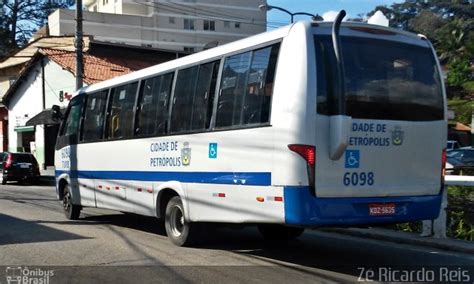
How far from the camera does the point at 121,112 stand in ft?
36.9

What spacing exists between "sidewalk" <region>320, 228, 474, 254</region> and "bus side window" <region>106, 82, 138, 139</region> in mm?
4298

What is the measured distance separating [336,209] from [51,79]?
35.0 metres

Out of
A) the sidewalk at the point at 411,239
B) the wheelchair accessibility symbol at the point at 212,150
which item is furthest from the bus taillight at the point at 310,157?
the sidewalk at the point at 411,239

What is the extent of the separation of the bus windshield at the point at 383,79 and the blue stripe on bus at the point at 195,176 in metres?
1.23

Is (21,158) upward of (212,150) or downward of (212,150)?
downward

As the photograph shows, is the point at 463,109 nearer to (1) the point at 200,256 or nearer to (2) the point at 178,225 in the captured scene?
(2) the point at 178,225

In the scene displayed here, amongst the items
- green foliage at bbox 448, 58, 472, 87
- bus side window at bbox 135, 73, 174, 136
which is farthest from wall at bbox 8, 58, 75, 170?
green foliage at bbox 448, 58, 472, 87

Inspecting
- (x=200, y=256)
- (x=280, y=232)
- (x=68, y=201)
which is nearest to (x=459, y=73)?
(x=68, y=201)

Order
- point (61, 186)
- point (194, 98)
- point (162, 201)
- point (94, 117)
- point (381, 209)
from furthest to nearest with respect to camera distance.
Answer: point (61, 186), point (94, 117), point (162, 201), point (194, 98), point (381, 209)

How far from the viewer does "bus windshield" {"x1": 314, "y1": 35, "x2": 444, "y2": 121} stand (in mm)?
7312

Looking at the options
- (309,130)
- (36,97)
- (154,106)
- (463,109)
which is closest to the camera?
(309,130)

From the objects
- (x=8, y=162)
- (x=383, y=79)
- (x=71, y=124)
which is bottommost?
(x=8, y=162)

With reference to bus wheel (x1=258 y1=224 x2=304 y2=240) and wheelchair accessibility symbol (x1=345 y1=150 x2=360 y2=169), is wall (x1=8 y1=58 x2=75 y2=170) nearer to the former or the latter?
bus wheel (x1=258 y1=224 x2=304 y2=240)

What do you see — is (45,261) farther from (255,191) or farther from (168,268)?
(255,191)
